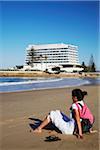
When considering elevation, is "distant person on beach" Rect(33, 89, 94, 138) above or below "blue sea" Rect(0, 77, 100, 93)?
above

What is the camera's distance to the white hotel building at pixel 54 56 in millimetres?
122625

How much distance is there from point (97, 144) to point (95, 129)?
3.56 feet

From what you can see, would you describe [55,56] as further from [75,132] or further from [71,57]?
[75,132]

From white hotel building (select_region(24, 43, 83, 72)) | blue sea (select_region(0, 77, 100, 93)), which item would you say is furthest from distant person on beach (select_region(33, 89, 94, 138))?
white hotel building (select_region(24, 43, 83, 72))

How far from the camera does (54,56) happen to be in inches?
5295

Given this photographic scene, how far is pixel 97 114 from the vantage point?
302 inches

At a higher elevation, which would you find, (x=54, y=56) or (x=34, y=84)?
(x=54, y=56)

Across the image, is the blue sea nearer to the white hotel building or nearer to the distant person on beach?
the distant person on beach

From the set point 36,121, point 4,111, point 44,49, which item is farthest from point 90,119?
point 44,49

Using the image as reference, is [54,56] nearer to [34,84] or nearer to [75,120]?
[34,84]

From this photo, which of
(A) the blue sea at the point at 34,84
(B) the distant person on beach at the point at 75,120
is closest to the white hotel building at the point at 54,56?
(A) the blue sea at the point at 34,84

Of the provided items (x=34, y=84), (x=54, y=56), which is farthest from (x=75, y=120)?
(x=54, y=56)

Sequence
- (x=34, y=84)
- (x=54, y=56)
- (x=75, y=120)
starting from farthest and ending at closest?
(x=54, y=56) → (x=34, y=84) → (x=75, y=120)

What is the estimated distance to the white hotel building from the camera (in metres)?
123
